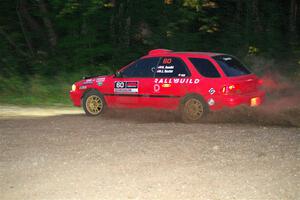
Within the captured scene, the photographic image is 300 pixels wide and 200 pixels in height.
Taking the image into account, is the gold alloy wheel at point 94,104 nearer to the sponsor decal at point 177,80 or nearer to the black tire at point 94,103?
the black tire at point 94,103

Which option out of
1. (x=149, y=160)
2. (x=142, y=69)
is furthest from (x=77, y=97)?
(x=149, y=160)

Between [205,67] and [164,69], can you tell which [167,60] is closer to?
[164,69]

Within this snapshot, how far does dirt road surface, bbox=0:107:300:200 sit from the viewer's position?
7.09m

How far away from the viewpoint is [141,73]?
13.8 metres

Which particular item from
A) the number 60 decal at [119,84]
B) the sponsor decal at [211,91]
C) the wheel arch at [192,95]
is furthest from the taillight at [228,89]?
the number 60 decal at [119,84]

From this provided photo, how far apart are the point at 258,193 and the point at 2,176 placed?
10.5 ft

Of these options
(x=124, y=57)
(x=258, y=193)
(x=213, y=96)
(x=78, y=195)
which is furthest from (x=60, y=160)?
(x=124, y=57)

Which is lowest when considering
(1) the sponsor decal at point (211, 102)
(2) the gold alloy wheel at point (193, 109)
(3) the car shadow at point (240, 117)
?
(3) the car shadow at point (240, 117)

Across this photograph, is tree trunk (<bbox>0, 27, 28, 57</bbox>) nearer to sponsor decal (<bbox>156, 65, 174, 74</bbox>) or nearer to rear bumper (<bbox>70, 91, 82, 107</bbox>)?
rear bumper (<bbox>70, 91, 82, 107</bbox>)

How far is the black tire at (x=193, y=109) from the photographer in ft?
41.9

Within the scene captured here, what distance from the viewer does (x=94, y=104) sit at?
14.3 m

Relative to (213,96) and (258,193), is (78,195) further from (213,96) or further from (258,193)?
(213,96)

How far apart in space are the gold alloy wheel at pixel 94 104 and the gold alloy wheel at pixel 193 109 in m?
2.25

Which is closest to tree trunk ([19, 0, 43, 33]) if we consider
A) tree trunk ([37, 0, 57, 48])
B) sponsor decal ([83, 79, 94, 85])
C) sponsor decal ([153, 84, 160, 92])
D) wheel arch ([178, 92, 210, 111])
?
tree trunk ([37, 0, 57, 48])
